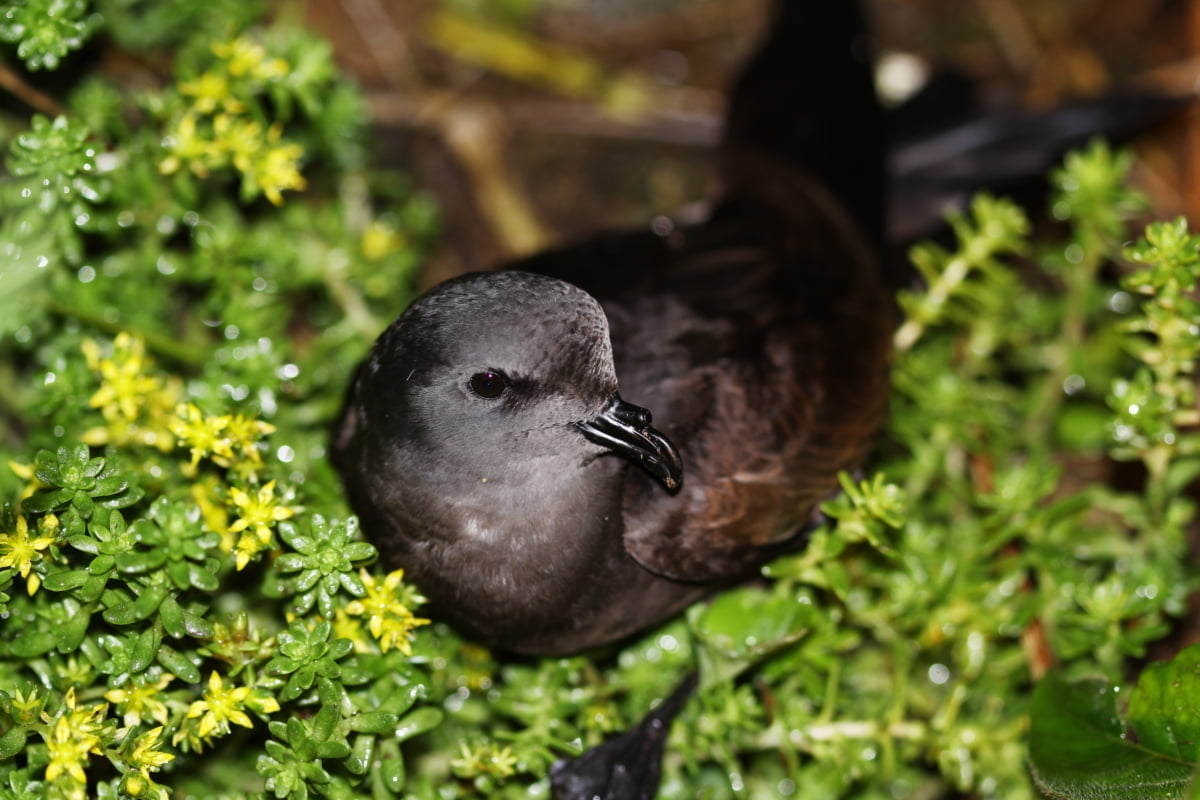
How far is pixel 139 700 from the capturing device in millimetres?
2297

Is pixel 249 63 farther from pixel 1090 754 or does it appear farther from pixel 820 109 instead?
pixel 1090 754

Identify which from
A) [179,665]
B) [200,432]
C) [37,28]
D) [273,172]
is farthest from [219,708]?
[37,28]

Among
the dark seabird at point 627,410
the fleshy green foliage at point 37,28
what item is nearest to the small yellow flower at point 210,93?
the fleshy green foliage at point 37,28

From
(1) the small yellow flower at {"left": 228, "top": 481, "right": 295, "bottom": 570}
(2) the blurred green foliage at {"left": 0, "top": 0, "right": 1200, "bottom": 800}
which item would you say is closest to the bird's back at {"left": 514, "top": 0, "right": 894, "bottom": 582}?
(2) the blurred green foliage at {"left": 0, "top": 0, "right": 1200, "bottom": 800}

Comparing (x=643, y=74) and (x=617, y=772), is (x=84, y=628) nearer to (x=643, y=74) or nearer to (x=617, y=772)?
(x=617, y=772)

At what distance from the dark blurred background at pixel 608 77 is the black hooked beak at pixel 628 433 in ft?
5.96

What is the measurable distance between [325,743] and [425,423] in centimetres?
68

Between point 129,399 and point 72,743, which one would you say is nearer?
point 72,743

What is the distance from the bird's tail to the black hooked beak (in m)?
1.44

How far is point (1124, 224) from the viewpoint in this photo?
12.8 feet

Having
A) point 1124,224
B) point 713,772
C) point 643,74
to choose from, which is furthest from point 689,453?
point 643,74

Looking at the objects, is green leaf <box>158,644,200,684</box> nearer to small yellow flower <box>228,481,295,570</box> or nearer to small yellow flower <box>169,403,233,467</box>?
small yellow flower <box>228,481,295,570</box>

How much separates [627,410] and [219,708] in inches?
40.5

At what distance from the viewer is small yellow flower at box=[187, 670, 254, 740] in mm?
2248
